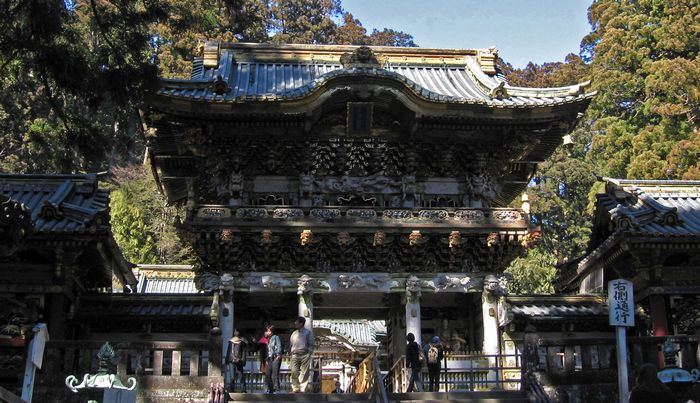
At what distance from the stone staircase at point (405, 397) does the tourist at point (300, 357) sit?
900mm

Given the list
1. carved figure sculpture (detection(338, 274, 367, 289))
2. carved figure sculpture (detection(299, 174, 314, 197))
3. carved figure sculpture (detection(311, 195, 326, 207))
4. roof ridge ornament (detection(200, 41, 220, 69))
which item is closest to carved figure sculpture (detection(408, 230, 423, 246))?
carved figure sculpture (detection(338, 274, 367, 289))

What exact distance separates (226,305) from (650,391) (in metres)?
12.8

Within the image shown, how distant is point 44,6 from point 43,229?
6.16m

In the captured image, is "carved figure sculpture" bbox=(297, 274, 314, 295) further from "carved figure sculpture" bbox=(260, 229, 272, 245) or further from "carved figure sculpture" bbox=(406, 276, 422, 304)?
"carved figure sculpture" bbox=(406, 276, 422, 304)

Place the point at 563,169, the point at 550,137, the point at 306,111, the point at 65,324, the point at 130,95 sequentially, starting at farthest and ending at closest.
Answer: the point at 563,169, the point at 550,137, the point at 306,111, the point at 65,324, the point at 130,95

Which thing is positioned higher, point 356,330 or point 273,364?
point 356,330

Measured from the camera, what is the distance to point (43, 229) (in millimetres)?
17594

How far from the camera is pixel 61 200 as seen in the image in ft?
62.8

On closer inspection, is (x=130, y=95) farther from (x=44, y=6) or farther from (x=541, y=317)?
(x=541, y=317)

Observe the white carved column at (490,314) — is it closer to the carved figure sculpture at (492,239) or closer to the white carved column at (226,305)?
the carved figure sculpture at (492,239)

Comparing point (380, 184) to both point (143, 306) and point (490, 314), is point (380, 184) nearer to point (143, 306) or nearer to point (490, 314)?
point (490, 314)

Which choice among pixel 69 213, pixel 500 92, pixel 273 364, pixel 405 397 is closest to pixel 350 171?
pixel 500 92

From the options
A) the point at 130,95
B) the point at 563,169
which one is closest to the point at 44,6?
the point at 130,95

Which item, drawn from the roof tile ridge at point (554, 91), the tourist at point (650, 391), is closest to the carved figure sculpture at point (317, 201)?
the roof tile ridge at point (554, 91)
